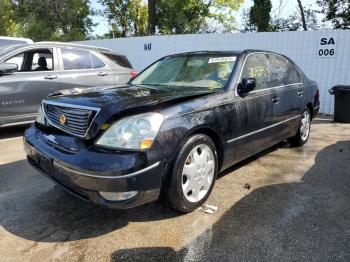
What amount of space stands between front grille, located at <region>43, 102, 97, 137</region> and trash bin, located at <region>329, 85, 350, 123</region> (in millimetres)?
6896

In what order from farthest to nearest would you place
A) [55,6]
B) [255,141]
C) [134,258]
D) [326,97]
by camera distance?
[55,6], [326,97], [255,141], [134,258]

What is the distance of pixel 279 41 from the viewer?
9945mm

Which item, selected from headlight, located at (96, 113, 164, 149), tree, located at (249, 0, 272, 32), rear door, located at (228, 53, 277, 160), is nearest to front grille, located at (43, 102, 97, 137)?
headlight, located at (96, 113, 164, 149)

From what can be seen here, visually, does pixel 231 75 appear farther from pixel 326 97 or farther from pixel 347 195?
pixel 326 97

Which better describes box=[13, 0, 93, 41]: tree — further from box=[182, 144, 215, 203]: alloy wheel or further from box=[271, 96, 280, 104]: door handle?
box=[182, 144, 215, 203]: alloy wheel

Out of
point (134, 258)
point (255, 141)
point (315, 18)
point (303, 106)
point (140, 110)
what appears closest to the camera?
point (134, 258)

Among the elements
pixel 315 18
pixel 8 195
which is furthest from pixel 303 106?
pixel 315 18

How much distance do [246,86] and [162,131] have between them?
1407mm

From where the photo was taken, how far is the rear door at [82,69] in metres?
6.82

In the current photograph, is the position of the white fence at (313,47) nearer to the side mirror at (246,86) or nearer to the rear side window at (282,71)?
the rear side window at (282,71)

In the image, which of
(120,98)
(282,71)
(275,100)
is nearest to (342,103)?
(282,71)

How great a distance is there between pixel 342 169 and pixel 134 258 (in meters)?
3.33

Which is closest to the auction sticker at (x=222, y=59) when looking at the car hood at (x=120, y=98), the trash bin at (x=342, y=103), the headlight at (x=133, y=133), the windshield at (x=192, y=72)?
the windshield at (x=192, y=72)

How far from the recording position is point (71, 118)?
125 inches
